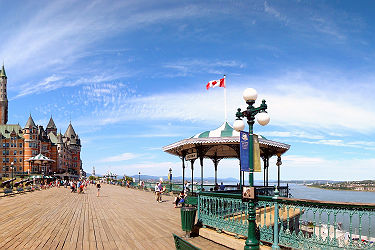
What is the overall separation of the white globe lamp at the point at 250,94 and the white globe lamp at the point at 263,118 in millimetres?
490

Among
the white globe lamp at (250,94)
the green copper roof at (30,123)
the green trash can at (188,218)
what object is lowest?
the green trash can at (188,218)

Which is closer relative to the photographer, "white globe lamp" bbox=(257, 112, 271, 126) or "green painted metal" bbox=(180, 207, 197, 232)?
"white globe lamp" bbox=(257, 112, 271, 126)

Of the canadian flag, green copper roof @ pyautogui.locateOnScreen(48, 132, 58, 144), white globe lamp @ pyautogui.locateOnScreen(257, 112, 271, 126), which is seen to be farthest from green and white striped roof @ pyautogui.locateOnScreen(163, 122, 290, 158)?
green copper roof @ pyautogui.locateOnScreen(48, 132, 58, 144)

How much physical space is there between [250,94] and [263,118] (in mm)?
723

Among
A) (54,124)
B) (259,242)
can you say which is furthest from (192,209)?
(54,124)

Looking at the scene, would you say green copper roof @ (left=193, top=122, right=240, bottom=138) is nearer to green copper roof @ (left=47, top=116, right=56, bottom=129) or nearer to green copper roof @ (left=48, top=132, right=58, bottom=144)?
green copper roof @ (left=48, top=132, right=58, bottom=144)

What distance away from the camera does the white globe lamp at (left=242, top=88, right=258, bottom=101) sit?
7.59m

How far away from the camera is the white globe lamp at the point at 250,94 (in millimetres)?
7594

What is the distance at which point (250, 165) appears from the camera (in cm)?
738

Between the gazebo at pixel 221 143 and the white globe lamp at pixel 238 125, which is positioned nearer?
the white globe lamp at pixel 238 125

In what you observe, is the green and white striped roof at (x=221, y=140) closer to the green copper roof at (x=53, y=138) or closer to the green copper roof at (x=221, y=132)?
the green copper roof at (x=221, y=132)

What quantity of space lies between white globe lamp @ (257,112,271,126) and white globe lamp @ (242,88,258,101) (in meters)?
0.49

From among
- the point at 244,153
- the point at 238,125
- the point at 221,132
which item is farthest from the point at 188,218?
the point at 221,132

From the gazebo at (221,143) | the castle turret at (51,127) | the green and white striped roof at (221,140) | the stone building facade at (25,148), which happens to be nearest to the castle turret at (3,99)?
the stone building facade at (25,148)
